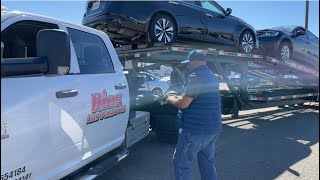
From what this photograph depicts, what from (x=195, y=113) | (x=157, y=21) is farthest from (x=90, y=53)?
(x=157, y=21)

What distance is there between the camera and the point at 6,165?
244cm

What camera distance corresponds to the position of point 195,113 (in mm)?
3756

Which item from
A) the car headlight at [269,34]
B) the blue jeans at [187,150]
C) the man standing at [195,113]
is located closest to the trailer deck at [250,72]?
A: the car headlight at [269,34]

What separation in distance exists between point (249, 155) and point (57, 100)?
4.35m

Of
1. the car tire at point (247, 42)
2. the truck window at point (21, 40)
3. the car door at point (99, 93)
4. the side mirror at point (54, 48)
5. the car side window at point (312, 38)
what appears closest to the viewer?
the side mirror at point (54, 48)

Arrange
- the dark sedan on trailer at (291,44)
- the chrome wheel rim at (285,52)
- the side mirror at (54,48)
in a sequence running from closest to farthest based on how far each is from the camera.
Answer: the side mirror at (54,48) < the dark sedan on trailer at (291,44) < the chrome wheel rim at (285,52)

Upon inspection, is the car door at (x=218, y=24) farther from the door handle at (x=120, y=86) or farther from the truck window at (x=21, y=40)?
the truck window at (x=21, y=40)

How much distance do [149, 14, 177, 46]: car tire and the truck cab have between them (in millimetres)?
2531

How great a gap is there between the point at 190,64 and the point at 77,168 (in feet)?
5.07

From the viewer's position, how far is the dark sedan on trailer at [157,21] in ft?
22.2

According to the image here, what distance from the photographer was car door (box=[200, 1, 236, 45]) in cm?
826

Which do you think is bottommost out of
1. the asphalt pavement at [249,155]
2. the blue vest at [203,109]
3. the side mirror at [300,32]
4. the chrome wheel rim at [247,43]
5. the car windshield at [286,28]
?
the asphalt pavement at [249,155]

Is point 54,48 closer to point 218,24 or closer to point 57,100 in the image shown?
point 57,100

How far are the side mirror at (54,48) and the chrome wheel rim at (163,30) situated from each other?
461 cm
